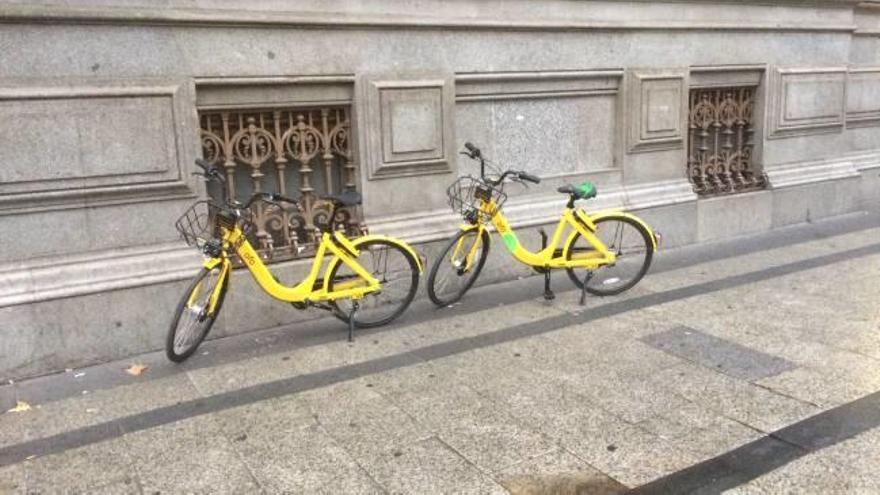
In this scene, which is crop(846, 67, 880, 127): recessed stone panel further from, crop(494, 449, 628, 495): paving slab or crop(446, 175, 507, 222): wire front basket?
crop(494, 449, 628, 495): paving slab

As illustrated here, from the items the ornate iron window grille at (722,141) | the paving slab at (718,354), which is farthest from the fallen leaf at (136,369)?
the ornate iron window grille at (722,141)

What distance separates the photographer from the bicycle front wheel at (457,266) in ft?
20.1

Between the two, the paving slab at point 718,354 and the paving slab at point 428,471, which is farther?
the paving slab at point 718,354

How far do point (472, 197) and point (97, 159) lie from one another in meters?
2.84

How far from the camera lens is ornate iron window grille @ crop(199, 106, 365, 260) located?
5.79m

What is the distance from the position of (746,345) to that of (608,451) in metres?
1.92

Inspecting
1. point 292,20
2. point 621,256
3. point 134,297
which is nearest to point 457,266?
point 621,256

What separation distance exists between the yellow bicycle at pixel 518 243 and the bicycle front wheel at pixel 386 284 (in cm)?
21

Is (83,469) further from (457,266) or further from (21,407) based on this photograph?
(457,266)

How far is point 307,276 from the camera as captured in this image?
5.96m

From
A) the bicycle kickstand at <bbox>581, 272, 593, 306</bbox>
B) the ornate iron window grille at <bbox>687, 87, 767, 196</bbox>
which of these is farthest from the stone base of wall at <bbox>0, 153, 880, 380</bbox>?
the ornate iron window grille at <bbox>687, 87, 767, 196</bbox>

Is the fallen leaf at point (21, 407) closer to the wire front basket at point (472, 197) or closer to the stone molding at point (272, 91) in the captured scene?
the stone molding at point (272, 91)

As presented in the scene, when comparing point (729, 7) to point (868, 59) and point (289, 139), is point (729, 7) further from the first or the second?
point (289, 139)

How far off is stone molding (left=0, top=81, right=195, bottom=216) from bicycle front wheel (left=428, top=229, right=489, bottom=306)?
6.42 ft
